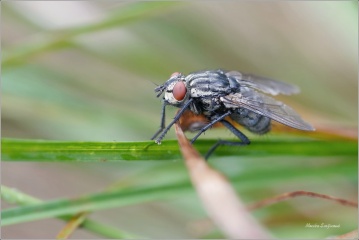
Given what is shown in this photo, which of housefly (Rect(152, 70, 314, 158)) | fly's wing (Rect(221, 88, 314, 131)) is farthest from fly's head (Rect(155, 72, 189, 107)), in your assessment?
fly's wing (Rect(221, 88, 314, 131))

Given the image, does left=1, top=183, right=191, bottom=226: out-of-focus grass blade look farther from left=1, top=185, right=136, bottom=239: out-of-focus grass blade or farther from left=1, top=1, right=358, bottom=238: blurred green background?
left=1, top=1, right=358, bottom=238: blurred green background

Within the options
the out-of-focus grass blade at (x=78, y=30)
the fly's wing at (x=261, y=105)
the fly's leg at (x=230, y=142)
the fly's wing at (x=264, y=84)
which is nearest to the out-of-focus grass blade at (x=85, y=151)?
the fly's leg at (x=230, y=142)

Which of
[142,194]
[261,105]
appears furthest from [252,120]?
[142,194]

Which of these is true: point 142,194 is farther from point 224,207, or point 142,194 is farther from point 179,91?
point 224,207

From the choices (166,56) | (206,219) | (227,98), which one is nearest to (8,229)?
(206,219)

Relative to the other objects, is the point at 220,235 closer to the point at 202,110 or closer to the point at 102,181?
the point at 202,110
